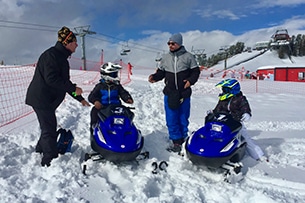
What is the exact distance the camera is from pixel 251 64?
184 feet

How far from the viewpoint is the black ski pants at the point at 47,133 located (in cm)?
379

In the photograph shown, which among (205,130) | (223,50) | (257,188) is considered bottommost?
(257,188)

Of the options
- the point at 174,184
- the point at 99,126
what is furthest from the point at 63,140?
the point at 174,184

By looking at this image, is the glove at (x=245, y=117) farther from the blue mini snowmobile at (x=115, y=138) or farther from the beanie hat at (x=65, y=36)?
the beanie hat at (x=65, y=36)

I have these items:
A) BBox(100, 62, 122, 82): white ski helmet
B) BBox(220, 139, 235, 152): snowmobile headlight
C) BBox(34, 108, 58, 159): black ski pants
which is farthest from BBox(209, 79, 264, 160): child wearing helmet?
BBox(34, 108, 58, 159): black ski pants

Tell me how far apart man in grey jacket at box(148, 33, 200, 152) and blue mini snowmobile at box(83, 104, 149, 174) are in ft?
3.33

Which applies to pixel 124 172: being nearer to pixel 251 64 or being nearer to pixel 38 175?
pixel 38 175

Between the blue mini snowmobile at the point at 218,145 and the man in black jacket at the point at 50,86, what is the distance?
1746 millimetres

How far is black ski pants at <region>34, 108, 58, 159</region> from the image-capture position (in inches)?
149

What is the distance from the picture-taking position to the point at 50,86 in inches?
148

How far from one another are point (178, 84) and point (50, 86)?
2.12m

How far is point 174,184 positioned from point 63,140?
1734mm

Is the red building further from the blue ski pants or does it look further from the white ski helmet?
the white ski helmet

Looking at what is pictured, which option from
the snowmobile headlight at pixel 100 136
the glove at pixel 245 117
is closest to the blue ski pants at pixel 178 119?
the glove at pixel 245 117
